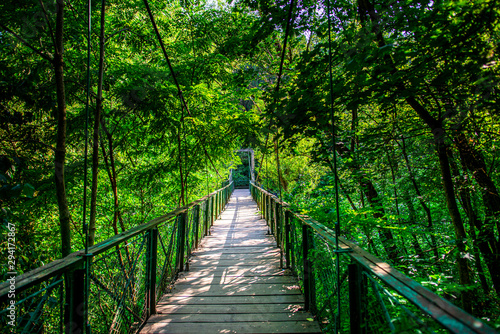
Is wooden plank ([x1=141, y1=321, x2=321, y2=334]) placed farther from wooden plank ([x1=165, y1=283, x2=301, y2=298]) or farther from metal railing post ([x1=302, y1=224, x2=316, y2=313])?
wooden plank ([x1=165, y1=283, x2=301, y2=298])

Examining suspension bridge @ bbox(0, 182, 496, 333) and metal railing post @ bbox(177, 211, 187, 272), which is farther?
metal railing post @ bbox(177, 211, 187, 272)

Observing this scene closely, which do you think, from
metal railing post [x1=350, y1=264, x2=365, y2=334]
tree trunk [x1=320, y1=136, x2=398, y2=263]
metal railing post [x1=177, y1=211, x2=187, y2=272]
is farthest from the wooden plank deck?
tree trunk [x1=320, y1=136, x2=398, y2=263]

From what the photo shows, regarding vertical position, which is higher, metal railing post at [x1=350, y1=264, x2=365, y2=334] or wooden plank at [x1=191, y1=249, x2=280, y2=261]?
metal railing post at [x1=350, y1=264, x2=365, y2=334]

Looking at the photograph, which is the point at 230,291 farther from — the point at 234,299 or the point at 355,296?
the point at 355,296

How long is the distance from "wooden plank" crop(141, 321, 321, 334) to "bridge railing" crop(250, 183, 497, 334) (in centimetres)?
14

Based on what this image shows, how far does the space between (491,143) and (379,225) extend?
1292 millimetres

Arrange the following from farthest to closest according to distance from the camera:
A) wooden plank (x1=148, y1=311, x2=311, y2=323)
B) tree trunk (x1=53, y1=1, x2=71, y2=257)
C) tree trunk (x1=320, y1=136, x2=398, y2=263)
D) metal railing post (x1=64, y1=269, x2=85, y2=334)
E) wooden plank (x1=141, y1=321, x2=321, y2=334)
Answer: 1. tree trunk (x1=320, y1=136, x2=398, y2=263)
2. wooden plank (x1=148, y1=311, x2=311, y2=323)
3. wooden plank (x1=141, y1=321, x2=321, y2=334)
4. tree trunk (x1=53, y1=1, x2=71, y2=257)
5. metal railing post (x1=64, y1=269, x2=85, y2=334)

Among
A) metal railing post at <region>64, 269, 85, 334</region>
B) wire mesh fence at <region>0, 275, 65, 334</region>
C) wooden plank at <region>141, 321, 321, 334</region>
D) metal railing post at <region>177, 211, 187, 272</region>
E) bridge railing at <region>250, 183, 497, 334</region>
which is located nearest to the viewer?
bridge railing at <region>250, 183, 497, 334</region>

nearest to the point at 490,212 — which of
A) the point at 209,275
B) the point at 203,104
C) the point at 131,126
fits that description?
the point at 209,275

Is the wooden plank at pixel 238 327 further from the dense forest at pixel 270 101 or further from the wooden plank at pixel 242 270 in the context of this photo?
the wooden plank at pixel 242 270

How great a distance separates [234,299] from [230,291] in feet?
0.58

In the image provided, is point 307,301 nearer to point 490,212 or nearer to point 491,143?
point 490,212

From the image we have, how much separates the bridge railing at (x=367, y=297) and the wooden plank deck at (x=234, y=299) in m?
0.20

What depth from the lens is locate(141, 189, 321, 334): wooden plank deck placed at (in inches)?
72.4
